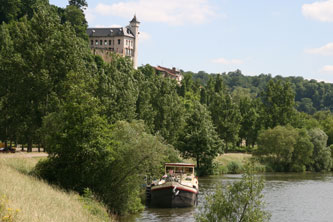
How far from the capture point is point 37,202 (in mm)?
26391

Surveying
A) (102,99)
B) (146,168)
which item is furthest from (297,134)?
(146,168)

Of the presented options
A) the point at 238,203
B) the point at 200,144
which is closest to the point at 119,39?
the point at 200,144

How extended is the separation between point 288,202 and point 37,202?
109ft

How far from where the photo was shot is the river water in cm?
4176

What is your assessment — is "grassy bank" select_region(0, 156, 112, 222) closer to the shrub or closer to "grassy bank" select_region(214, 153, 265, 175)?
the shrub

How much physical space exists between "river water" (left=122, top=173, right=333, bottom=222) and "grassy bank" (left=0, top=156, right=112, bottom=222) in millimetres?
6268

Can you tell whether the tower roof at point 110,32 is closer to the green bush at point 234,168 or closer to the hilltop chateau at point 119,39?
the hilltop chateau at point 119,39

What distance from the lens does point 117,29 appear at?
176m

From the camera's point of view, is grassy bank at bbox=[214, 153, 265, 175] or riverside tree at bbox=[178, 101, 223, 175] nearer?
riverside tree at bbox=[178, 101, 223, 175]

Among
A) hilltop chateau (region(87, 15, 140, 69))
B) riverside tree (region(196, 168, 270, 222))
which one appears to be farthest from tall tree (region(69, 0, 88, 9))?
riverside tree (region(196, 168, 270, 222))

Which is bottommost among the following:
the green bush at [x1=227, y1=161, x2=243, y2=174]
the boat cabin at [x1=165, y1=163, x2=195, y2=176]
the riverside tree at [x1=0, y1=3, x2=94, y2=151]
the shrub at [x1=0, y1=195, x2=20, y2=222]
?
the green bush at [x1=227, y1=161, x2=243, y2=174]

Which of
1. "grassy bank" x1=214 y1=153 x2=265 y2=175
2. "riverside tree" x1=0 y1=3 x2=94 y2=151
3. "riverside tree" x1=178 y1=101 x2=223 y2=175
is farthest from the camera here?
"grassy bank" x1=214 y1=153 x2=265 y2=175

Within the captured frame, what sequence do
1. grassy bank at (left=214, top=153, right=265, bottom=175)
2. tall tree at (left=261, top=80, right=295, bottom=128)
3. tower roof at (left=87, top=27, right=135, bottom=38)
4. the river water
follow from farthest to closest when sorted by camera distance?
tower roof at (left=87, top=27, right=135, bottom=38) < tall tree at (left=261, top=80, right=295, bottom=128) < grassy bank at (left=214, top=153, right=265, bottom=175) < the river water

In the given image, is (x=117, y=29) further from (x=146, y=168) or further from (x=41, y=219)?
(x=41, y=219)
